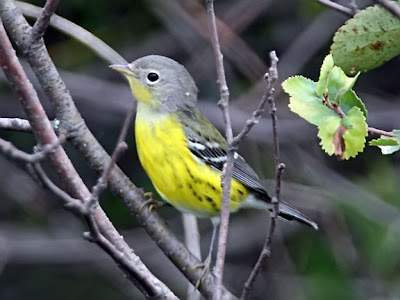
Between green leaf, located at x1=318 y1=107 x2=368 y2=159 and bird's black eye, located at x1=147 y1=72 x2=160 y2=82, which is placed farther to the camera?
bird's black eye, located at x1=147 y1=72 x2=160 y2=82

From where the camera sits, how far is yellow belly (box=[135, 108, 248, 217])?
352 centimetres

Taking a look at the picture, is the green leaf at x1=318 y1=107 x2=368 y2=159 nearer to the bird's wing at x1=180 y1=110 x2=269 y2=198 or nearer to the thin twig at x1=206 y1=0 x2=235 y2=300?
the thin twig at x1=206 y1=0 x2=235 y2=300

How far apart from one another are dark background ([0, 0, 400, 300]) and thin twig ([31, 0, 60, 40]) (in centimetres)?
212

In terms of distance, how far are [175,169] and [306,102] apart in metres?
1.59

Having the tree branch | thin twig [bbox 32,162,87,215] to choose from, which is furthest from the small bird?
thin twig [bbox 32,162,87,215]

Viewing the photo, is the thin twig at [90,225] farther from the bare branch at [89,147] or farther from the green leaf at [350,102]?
the bare branch at [89,147]

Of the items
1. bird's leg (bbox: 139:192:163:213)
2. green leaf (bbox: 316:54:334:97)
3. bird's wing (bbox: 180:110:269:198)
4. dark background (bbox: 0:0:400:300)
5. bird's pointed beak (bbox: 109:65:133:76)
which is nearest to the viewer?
green leaf (bbox: 316:54:334:97)

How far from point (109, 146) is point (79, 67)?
0.52m

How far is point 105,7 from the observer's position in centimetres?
479

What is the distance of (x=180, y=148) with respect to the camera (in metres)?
3.61

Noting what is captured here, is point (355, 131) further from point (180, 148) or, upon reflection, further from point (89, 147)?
point (180, 148)

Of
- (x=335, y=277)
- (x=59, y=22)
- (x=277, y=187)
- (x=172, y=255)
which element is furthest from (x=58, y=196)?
(x=335, y=277)

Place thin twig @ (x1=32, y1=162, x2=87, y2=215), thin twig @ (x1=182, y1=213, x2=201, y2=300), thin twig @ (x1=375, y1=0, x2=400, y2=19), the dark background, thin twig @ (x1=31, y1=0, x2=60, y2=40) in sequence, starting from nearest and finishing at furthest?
thin twig @ (x1=32, y1=162, x2=87, y2=215) → thin twig @ (x1=375, y1=0, x2=400, y2=19) → thin twig @ (x1=31, y1=0, x2=60, y2=40) → thin twig @ (x1=182, y1=213, x2=201, y2=300) → the dark background

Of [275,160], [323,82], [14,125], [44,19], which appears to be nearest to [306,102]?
[323,82]
